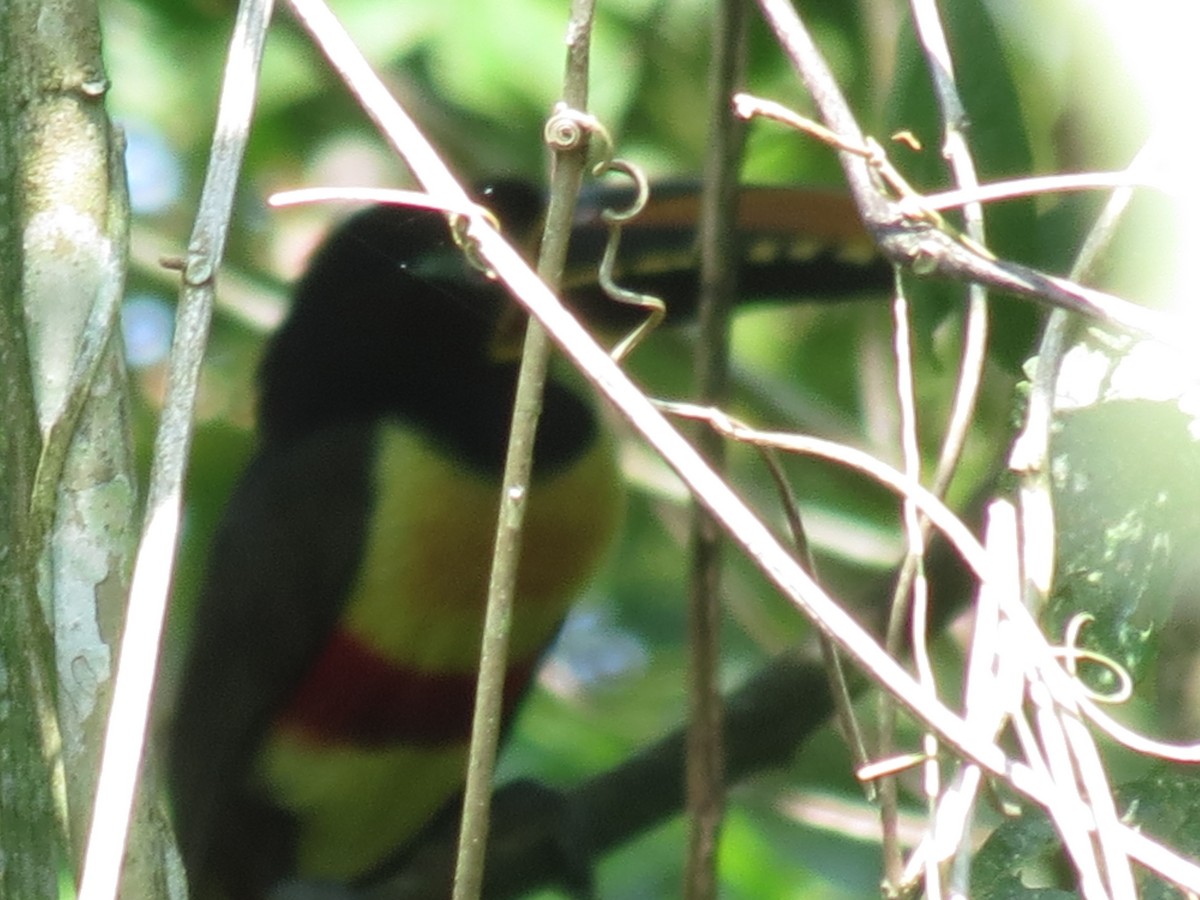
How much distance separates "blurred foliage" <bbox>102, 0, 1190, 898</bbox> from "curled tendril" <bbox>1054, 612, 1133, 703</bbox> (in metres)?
0.52

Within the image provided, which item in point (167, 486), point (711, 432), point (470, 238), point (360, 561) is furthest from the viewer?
point (360, 561)

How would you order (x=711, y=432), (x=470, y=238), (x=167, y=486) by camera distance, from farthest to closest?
(x=711, y=432) → (x=470, y=238) → (x=167, y=486)

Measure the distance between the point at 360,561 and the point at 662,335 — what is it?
500 millimetres

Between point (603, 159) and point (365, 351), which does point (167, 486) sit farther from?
point (365, 351)

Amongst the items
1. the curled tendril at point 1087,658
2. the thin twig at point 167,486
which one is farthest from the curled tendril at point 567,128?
the curled tendril at point 1087,658

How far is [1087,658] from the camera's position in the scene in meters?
0.93

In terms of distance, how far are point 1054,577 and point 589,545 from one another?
178 cm

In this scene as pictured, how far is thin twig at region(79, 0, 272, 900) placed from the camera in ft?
2.36

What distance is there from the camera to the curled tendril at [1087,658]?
87 centimetres

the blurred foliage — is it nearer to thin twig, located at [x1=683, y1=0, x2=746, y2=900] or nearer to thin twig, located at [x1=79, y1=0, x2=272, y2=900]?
thin twig, located at [x1=683, y1=0, x2=746, y2=900]

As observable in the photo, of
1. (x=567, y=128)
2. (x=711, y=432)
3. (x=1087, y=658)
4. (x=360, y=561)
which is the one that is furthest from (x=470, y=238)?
(x=360, y=561)

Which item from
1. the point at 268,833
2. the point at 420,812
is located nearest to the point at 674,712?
the point at 420,812

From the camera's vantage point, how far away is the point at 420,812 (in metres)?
2.91

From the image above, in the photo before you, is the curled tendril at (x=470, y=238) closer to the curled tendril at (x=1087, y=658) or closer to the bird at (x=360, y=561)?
the curled tendril at (x=1087, y=658)
